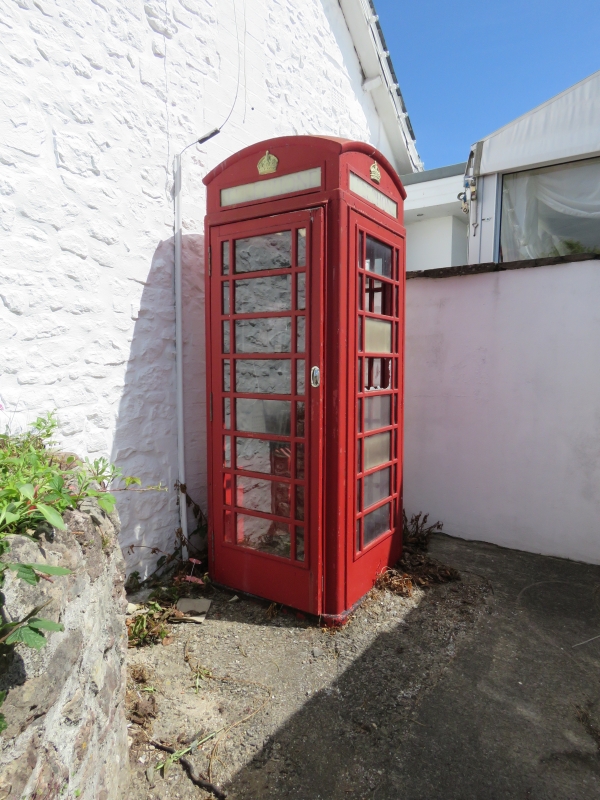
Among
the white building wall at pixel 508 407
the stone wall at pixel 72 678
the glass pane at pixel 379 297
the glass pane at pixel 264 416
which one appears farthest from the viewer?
the white building wall at pixel 508 407

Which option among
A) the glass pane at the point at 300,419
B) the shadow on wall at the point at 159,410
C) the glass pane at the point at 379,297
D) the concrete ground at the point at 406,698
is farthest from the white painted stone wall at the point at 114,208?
the glass pane at the point at 379,297

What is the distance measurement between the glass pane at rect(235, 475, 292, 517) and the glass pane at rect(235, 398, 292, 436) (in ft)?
1.14

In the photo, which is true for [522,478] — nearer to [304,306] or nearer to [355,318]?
[355,318]

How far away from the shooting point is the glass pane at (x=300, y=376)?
3.30 meters

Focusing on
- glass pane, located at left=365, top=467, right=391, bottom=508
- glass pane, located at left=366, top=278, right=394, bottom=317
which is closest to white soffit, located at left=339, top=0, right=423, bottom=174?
glass pane, located at left=366, top=278, right=394, bottom=317

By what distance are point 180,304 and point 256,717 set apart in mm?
2711

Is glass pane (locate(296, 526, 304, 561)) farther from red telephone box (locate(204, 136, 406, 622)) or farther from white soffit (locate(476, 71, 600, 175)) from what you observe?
white soffit (locate(476, 71, 600, 175))

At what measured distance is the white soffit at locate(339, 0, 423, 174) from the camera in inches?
243

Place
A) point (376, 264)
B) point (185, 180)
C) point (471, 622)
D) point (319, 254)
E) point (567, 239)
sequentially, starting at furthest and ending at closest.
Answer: point (567, 239) → point (185, 180) → point (376, 264) → point (471, 622) → point (319, 254)

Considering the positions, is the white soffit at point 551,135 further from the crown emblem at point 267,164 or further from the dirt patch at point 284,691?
the dirt patch at point 284,691

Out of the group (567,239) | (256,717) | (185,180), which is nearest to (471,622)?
(256,717)

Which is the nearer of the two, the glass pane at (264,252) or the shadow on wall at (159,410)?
the glass pane at (264,252)

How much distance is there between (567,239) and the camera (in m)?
5.68

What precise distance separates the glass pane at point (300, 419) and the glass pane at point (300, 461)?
9 centimetres
